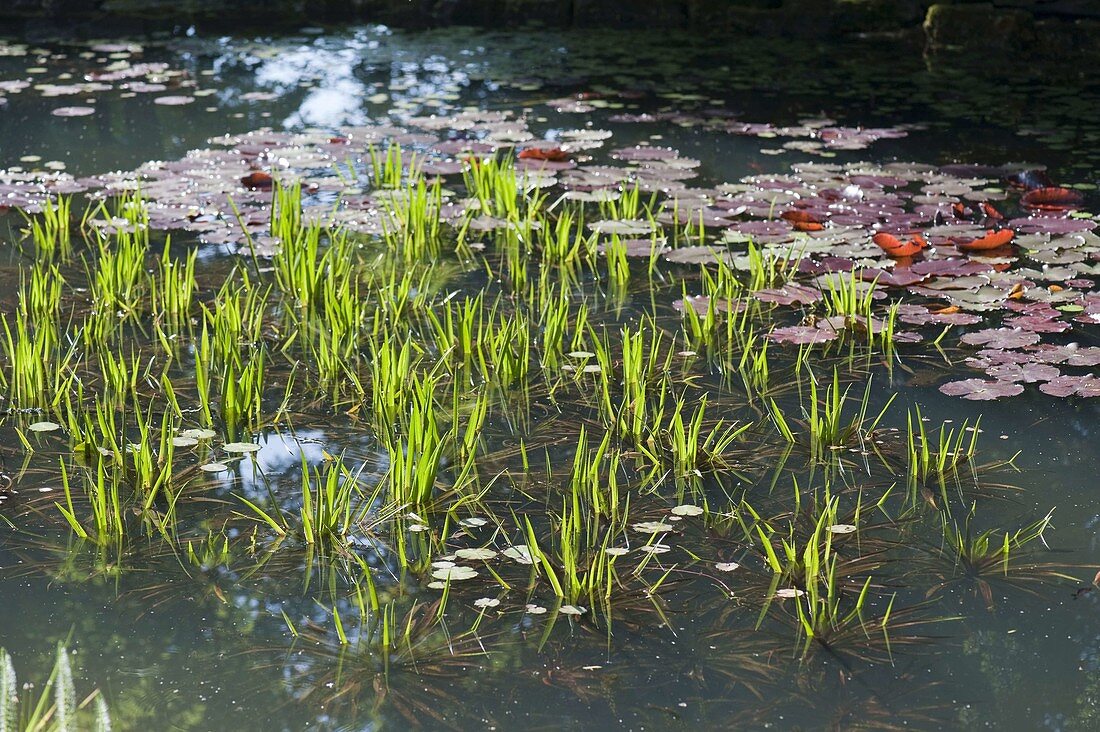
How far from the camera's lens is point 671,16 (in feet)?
23.6

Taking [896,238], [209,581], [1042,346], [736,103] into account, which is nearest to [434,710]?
[209,581]

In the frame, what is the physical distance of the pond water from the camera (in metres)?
1.61

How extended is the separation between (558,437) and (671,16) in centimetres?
543

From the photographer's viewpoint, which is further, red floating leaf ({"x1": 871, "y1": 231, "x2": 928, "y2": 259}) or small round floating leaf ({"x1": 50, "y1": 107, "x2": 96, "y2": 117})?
small round floating leaf ({"x1": 50, "y1": 107, "x2": 96, "y2": 117})

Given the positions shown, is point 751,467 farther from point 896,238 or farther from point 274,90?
point 274,90

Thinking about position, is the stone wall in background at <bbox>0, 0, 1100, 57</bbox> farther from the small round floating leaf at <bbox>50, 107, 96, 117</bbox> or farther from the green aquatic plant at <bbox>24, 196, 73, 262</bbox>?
the green aquatic plant at <bbox>24, 196, 73, 262</bbox>

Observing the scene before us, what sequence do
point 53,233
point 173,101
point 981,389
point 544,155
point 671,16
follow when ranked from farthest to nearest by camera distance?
point 671,16
point 173,101
point 544,155
point 53,233
point 981,389

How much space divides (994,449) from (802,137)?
268 cm

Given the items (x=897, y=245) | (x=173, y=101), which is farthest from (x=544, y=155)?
(x=173, y=101)

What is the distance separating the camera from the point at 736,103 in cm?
533

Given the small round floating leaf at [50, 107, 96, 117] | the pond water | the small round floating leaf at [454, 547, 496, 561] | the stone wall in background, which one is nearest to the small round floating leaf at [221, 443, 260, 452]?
the pond water

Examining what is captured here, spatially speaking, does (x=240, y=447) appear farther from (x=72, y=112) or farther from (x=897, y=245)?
(x=72, y=112)

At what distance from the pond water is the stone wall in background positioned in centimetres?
219

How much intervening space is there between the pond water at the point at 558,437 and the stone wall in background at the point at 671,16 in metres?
2.19
